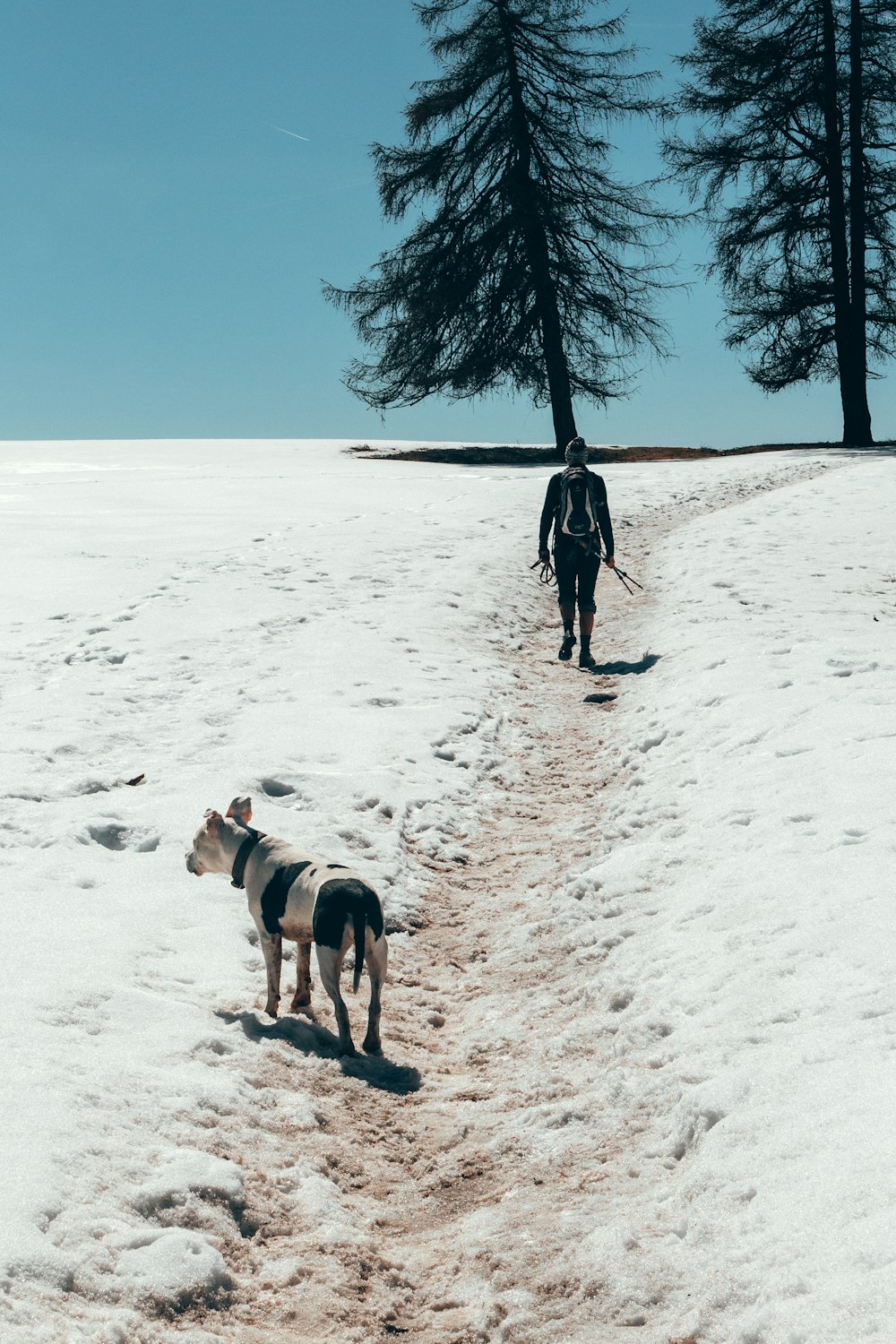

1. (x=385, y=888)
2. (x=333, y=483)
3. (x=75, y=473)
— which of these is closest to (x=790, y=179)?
(x=333, y=483)

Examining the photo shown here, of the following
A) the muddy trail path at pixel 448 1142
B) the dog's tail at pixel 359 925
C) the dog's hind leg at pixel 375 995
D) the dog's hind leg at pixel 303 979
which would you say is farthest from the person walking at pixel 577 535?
the dog's tail at pixel 359 925

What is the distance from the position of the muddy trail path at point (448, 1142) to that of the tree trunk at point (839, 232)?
26303mm

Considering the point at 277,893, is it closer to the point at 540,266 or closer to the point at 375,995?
the point at 375,995

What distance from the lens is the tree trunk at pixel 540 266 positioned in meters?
29.6

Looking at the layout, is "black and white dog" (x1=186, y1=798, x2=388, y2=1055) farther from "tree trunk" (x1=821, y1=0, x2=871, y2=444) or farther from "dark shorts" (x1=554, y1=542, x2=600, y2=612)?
"tree trunk" (x1=821, y1=0, x2=871, y2=444)

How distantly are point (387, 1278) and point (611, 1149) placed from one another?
1.00 m

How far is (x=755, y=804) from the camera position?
643 centimetres

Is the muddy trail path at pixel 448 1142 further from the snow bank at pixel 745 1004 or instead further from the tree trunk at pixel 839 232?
the tree trunk at pixel 839 232

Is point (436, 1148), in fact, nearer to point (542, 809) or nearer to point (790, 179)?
point (542, 809)

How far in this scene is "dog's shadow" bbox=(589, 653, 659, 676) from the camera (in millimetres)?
10820

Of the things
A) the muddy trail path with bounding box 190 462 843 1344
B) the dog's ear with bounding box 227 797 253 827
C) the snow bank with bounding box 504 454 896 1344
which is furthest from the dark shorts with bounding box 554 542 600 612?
the dog's ear with bounding box 227 797 253 827

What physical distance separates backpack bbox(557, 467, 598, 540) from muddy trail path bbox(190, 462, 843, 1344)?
4742 millimetres

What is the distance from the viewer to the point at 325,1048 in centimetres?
504

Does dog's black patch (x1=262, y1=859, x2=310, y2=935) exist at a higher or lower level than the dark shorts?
lower
